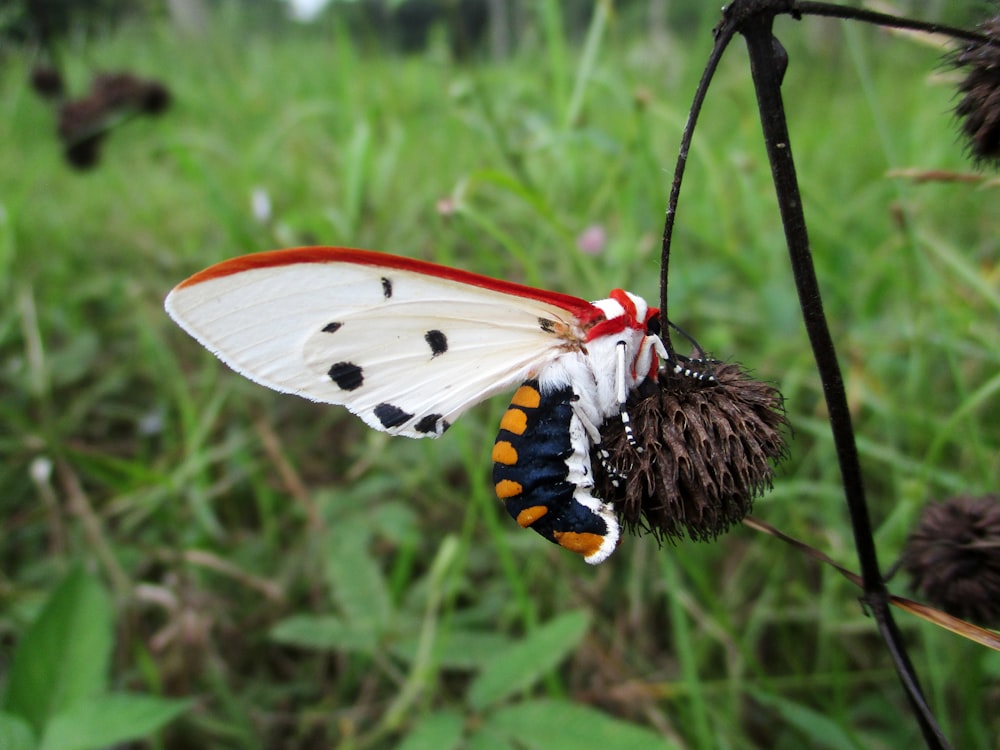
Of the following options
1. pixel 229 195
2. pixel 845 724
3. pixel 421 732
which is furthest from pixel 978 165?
pixel 229 195

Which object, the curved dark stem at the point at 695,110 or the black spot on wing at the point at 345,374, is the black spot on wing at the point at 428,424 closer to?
the black spot on wing at the point at 345,374

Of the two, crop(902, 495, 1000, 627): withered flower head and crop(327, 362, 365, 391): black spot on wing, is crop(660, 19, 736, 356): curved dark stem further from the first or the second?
crop(902, 495, 1000, 627): withered flower head

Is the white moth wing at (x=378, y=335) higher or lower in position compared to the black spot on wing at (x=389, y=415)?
higher

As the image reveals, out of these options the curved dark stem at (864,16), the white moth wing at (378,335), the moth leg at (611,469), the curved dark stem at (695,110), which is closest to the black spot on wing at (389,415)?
the white moth wing at (378,335)

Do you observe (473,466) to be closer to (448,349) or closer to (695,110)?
(448,349)

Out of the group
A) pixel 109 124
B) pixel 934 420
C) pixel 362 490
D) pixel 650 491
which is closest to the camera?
pixel 650 491

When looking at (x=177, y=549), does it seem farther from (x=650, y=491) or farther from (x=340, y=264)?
(x=650, y=491)

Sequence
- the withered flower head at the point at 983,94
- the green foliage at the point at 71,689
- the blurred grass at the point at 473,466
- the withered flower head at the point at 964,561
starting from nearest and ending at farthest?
the withered flower head at the point at 983,94, the withered flower head at the point at 964,561, the green foliage at the point at 71,689, the blurred grass at the point at 473,466

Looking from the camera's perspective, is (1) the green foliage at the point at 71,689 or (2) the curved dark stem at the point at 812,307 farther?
(1) the green foliage at the point at 71,689
